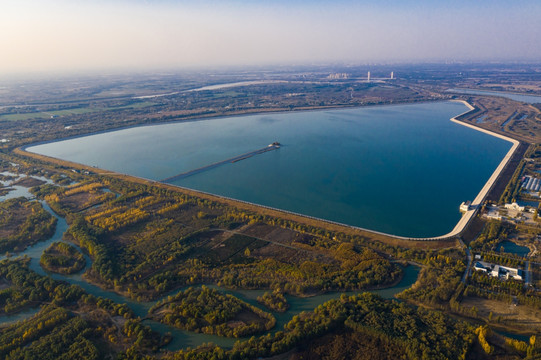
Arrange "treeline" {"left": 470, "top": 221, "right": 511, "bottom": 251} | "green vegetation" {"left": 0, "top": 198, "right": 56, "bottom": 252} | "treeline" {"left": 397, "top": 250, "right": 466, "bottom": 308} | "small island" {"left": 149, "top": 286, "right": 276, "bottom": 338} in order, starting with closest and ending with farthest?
"small island" {"left": 149, "top": 286, "right": 276, "bottom": 338} → "treeline" {"left": 397, "top": 250, "right": 466, "bottom": 308} → "treeline" {"left": 470, "top": 221, "right": 511, "bottom": 251} → "green vegetation" {"left": 0, "top": 198, "right": 56, "bottom": 252}

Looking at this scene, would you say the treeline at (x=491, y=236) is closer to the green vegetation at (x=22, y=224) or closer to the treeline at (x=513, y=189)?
the treeline at (x=513, y=189)

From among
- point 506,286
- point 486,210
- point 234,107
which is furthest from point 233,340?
point 234,107

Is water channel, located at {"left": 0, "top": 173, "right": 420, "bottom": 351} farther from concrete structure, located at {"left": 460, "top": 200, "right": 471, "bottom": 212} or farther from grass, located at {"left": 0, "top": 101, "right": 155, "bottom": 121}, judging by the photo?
grass, located at {"left": 0, "top": 101, "right": 155, "bottom": 121}

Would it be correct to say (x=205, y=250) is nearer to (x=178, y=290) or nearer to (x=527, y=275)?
(x=178, y=290)

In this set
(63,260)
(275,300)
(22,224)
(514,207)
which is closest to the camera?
(275,300)

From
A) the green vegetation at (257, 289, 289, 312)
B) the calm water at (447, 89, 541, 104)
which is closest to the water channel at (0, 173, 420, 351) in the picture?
the green vegetation at (257, 289, 289, 312)

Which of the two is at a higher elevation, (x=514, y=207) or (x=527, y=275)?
(x=514, y=207)

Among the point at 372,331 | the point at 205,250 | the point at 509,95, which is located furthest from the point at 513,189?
the point at 509,95
